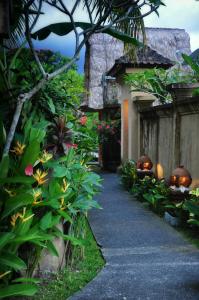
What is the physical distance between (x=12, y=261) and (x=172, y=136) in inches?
206

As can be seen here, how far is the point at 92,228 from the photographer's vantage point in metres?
5.82

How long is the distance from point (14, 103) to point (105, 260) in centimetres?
186

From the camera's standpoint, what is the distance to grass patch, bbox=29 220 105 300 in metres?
→ 3.45

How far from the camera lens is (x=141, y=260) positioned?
435 centimetres

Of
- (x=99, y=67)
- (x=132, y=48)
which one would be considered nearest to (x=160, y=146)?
(x=132, y=48)

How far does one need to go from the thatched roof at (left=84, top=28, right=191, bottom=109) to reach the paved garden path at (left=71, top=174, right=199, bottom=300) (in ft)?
35.7

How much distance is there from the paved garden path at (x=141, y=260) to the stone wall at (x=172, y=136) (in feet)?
3.81

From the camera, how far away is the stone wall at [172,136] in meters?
6.65

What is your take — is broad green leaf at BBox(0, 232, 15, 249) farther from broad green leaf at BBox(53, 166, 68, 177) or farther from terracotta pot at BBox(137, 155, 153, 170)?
terracotta pot at BBox(137, 155, 153, 170)

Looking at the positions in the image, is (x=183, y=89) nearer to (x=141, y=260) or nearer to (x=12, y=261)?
(x=141, y=260)

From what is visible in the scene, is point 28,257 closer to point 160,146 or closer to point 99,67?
point 160,146

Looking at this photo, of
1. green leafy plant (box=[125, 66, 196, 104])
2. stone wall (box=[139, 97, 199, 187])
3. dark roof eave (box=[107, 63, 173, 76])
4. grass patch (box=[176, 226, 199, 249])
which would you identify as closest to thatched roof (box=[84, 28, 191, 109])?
dark roof eave (box=[107, 63, 173, 76])

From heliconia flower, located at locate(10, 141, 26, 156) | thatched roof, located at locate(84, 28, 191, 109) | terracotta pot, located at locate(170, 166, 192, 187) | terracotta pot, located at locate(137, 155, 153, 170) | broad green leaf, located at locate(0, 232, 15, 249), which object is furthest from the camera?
thatched roof, located at locate(84, 28, 191, 109)

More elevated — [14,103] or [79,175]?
[14,103]
